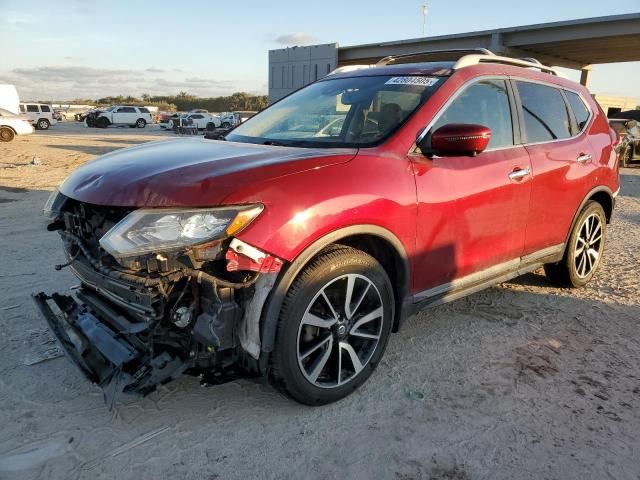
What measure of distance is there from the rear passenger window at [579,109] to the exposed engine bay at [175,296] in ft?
11.3

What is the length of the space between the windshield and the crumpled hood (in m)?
0.34

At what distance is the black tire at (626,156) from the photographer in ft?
54.7

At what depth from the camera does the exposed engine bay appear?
7.68ft

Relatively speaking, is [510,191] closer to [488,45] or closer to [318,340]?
[318,340]

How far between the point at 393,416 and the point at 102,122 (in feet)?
148

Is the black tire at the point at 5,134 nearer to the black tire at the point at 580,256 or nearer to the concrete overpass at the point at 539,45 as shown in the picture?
the black tire at the point at 580,256

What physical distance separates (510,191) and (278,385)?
212cm

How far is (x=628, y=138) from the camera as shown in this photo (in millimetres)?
16422

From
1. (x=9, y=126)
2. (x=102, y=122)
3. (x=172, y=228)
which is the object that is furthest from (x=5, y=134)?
(x=172, y=228)

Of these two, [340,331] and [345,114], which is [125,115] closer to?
[345,114]

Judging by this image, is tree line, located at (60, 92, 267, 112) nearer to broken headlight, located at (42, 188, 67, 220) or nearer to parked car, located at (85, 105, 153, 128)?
parked car, located at (85, 105, 153, 128)

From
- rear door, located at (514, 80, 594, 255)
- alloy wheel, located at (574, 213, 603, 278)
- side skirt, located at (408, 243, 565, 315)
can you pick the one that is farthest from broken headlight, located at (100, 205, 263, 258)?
alloy wheel, located at (574, 213, 603, 278)

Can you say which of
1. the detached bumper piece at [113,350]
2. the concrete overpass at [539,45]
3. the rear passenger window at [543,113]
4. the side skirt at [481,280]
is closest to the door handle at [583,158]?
the rear passenger window at [543,113]

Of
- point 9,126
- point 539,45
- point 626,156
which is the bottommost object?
point 626,156
